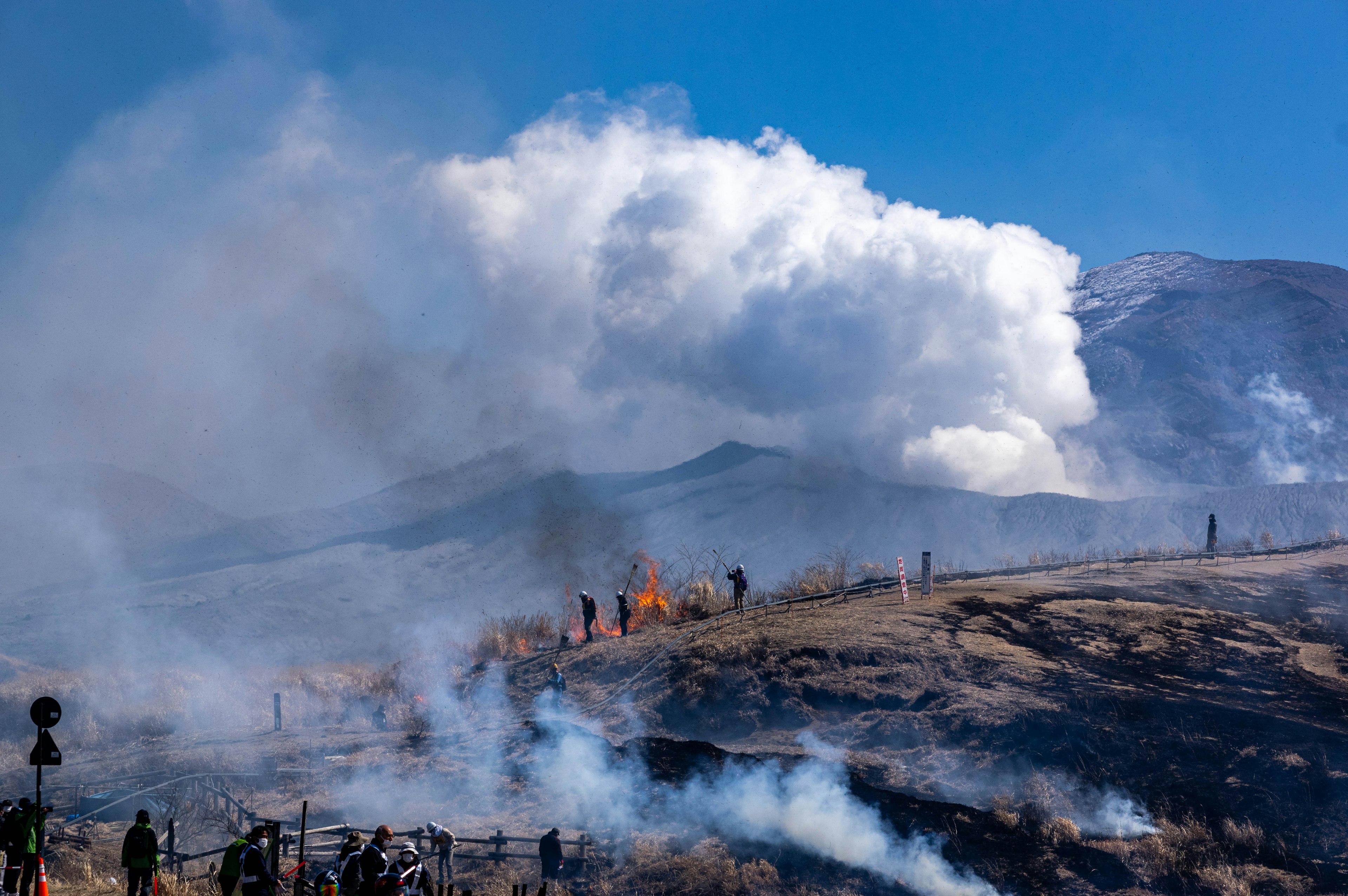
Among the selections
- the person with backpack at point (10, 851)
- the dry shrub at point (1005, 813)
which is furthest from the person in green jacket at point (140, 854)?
the dry shrub at point (1005, 813)

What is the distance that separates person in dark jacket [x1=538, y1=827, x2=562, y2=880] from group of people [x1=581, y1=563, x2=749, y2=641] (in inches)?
499

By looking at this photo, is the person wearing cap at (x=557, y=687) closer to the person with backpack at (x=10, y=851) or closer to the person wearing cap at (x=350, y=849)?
the person with backpack at (x=10, y=851)

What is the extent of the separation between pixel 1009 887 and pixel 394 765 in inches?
611

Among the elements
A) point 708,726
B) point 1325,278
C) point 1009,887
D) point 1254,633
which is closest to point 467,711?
point 708,726

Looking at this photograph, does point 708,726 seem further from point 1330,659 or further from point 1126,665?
point 1330,659

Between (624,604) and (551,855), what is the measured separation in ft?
44.9

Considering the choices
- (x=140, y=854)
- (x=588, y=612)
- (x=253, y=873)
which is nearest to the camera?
(x=253, y=873)

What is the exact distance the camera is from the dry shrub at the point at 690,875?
15.4m

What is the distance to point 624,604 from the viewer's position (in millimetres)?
29062

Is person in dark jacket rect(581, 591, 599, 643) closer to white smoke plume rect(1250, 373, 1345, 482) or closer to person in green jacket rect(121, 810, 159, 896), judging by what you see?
person in green jacket rect(121, 810, 159, 896)

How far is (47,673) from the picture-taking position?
123 feet

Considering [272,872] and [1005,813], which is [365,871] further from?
[1005,813]

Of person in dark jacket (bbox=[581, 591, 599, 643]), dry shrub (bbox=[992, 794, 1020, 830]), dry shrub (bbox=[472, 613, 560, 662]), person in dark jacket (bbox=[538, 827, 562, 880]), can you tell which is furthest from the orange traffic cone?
dry shrub (bbox=[472, 613, 560, 662])

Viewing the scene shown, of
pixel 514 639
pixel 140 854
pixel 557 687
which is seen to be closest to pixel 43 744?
pixel 140 854
